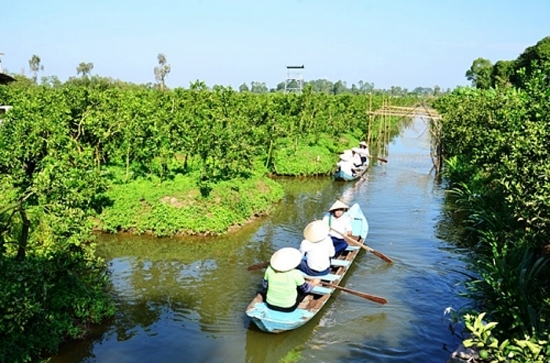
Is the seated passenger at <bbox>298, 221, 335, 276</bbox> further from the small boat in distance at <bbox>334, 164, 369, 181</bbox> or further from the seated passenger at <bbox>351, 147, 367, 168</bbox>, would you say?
the seated passenger at <bbox>351, 147, 367, 168</bbox>

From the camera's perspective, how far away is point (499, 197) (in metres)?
13.5

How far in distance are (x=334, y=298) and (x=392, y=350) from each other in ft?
7.27

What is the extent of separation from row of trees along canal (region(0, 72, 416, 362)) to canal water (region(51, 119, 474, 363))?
32.7 inches

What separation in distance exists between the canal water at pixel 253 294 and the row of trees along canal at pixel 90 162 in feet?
2.73

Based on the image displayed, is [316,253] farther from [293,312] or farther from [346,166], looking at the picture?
[346,166]

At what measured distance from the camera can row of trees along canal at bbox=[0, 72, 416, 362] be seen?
7.36m

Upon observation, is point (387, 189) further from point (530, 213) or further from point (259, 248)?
point (530, 213)

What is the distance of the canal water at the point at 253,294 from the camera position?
28.9 feet

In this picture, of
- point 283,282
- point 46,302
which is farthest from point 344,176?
point 46,302

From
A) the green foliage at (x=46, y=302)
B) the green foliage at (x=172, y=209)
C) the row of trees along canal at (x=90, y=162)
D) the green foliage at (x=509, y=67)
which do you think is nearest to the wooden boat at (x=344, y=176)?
the row of trees along canal at (x=90, y=162)

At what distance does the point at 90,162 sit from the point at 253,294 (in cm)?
465

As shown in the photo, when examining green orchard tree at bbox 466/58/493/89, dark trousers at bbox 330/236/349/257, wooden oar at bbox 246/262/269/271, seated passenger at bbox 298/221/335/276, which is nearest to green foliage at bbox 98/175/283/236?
wooden oar at bbox 246/262/269/271

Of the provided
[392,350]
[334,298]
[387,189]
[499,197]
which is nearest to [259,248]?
[334,298]

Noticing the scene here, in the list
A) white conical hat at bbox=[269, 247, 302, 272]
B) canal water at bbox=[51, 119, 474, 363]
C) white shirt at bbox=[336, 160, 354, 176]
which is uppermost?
white shirt at bbox=[336, 160, 354, 176]
